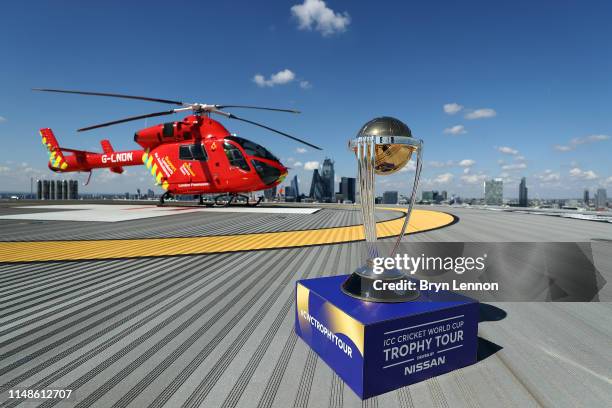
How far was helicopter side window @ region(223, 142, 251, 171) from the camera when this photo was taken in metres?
17.2

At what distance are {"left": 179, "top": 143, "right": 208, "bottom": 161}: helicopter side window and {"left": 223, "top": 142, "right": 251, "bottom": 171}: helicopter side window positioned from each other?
5.60 ft

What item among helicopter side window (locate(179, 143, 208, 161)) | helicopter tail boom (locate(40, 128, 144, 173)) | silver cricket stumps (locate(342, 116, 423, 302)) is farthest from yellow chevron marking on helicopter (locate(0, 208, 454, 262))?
helicopter tail boom (locate(40, 128, 144, 173))

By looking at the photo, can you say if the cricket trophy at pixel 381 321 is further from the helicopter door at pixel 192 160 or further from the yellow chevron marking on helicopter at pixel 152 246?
the helicopter door at pixel 192 160

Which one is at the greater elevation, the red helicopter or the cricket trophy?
the red helicopter

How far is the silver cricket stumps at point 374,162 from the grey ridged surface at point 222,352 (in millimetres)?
807

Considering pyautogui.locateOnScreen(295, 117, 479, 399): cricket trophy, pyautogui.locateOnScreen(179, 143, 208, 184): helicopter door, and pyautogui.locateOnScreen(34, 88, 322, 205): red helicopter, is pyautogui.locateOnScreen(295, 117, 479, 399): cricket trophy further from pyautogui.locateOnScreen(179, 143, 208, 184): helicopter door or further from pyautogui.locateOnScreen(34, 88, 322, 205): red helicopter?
pyautogui.locateOnScreen(179, 143, 208, 184): helicopter door

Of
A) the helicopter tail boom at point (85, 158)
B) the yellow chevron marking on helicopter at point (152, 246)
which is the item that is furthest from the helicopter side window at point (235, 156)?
the yellow chevron marking on helicopter at point (152, 246)

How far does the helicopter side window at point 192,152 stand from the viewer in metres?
17.8

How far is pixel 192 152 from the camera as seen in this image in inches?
709

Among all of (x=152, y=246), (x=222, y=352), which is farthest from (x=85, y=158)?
(x=222, y=352)

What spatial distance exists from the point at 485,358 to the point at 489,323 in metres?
0.74

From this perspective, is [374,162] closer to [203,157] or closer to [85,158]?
[203,157]

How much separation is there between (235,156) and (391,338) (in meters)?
16.7

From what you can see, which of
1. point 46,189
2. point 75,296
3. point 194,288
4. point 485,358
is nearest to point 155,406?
point 194,288
